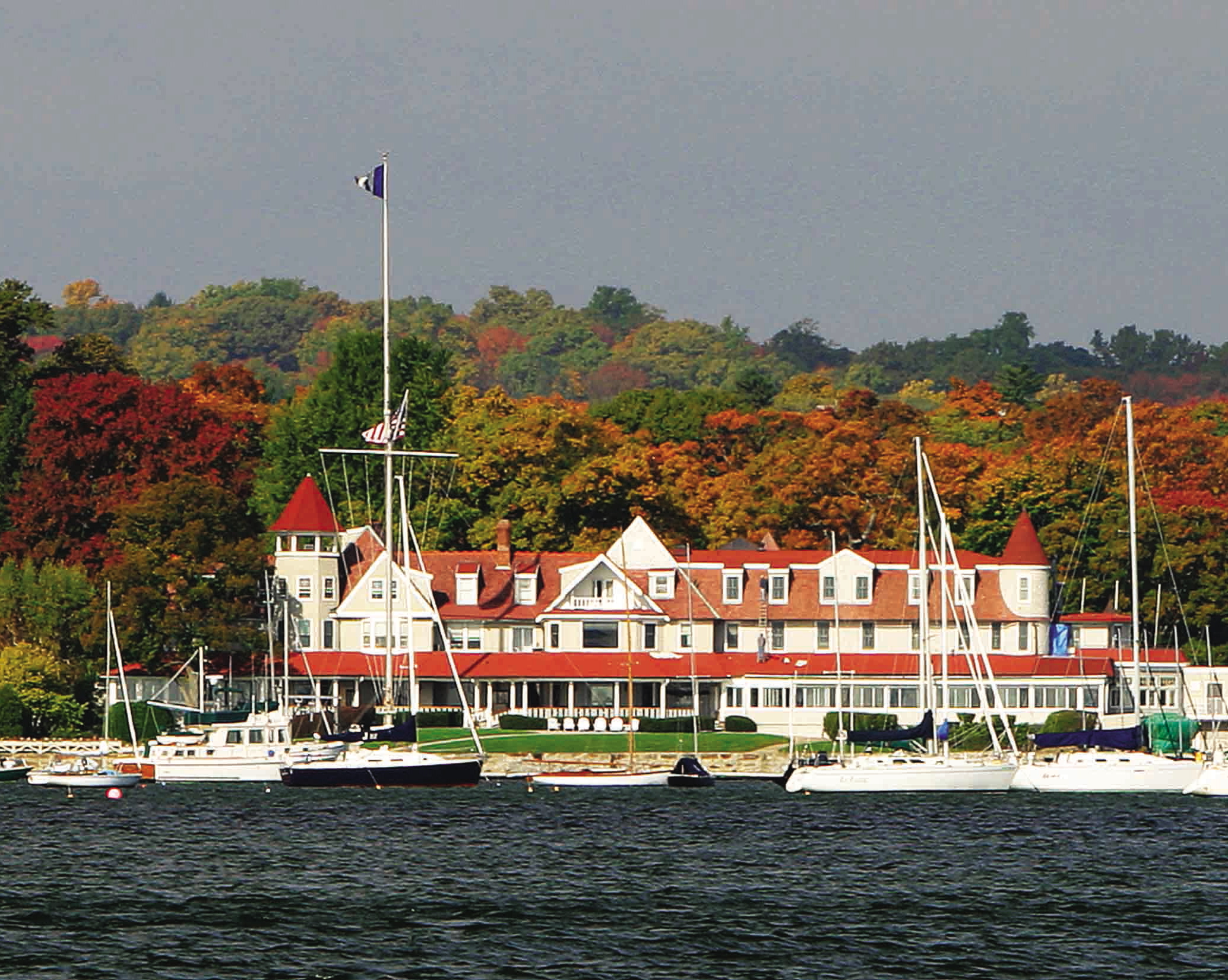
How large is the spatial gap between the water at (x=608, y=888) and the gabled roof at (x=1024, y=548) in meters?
31.5

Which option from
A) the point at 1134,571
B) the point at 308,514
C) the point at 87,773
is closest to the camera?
the point at 1134,571

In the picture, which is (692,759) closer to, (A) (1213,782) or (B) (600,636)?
(A) (1213,782)

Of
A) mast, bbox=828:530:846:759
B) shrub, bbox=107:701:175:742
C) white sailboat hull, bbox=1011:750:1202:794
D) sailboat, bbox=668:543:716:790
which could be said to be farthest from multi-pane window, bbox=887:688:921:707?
shrub, bbox=107:701:175:742

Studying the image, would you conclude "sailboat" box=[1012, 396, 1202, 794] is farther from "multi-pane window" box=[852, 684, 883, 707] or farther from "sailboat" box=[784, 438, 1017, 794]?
"multi-pane window" box=[852, 684, 883, 707]

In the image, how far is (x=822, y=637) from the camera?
109m

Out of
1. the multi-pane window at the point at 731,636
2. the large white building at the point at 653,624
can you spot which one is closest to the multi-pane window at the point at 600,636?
the large white building at the point at 653,624

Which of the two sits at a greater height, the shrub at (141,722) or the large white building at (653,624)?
the large white building at (653,624)

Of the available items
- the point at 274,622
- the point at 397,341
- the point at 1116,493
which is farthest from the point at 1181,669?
the point at 397,341

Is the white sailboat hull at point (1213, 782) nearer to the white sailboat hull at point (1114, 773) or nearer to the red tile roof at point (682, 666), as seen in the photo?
the white sailboat hull at point (1114, 773)

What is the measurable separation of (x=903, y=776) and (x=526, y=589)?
35.0m

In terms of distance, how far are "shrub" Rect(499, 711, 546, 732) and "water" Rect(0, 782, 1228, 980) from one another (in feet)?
65.4

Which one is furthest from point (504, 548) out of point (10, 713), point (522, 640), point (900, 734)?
point (900, 734)

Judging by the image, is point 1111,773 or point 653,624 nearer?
point 1111,773

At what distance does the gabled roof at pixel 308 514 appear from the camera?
110 m
